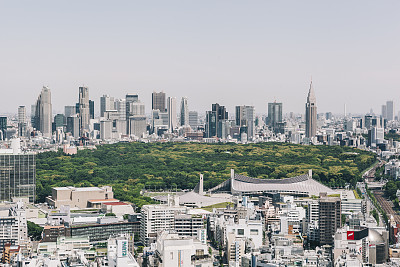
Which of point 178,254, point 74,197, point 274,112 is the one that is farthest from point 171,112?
point 178,254

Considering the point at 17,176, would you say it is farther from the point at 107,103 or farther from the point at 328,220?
the point at 107,103

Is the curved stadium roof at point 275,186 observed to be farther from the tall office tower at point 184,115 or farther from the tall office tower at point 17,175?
the tall office tower at point 184,115

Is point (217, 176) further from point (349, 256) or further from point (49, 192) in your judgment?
point (349, 256)

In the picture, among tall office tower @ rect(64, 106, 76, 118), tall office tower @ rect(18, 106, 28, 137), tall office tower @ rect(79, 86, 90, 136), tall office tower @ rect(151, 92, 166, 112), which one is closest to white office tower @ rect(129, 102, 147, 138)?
tall office tower @ rect(79, 86, 90, 136)

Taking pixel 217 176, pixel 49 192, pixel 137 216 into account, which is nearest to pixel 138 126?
pixel 217 176

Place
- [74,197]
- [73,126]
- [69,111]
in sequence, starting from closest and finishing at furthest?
[74,197], [73,126], [69,111]
